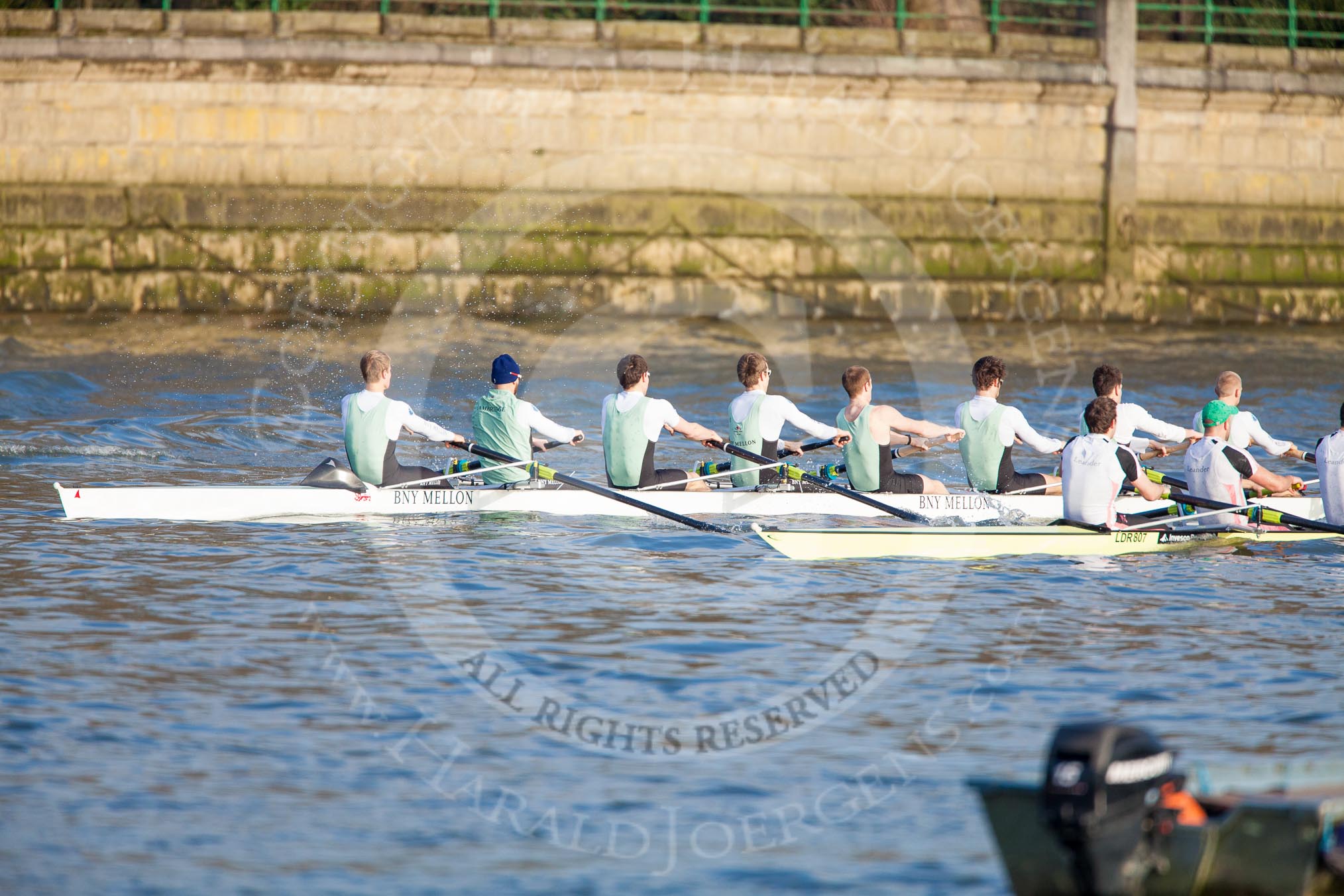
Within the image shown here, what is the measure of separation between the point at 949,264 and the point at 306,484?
525 inches

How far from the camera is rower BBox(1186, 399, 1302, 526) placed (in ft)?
34.6

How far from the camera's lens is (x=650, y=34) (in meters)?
20.9

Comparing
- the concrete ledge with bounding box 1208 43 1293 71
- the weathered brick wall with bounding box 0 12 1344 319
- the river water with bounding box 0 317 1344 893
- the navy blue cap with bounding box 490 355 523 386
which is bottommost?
the river water with bounding box 0 317 1344 893

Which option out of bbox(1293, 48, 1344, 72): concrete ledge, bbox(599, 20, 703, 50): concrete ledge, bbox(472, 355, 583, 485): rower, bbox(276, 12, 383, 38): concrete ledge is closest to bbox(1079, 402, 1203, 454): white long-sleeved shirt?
bbox(472, 355, 583, 485): rower

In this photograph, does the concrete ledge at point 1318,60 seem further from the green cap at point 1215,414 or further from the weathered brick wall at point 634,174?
the green cap at point 1215,414

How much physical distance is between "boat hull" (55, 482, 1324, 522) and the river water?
0.18 metres

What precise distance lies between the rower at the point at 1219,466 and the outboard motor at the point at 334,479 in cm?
617

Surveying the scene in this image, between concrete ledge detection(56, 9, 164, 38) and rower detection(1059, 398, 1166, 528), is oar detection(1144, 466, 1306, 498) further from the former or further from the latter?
concrete ledge detection(56, 9, 164, 38)

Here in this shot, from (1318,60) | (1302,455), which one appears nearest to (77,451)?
(1302,455)

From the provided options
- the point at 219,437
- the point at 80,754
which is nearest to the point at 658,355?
the point at 219,437

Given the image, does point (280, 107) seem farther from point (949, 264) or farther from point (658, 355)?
point (949, 264)

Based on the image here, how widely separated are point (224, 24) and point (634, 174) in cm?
597

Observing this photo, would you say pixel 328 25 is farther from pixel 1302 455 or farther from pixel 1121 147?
pixel 1302 455

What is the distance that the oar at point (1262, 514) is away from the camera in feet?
33.5
